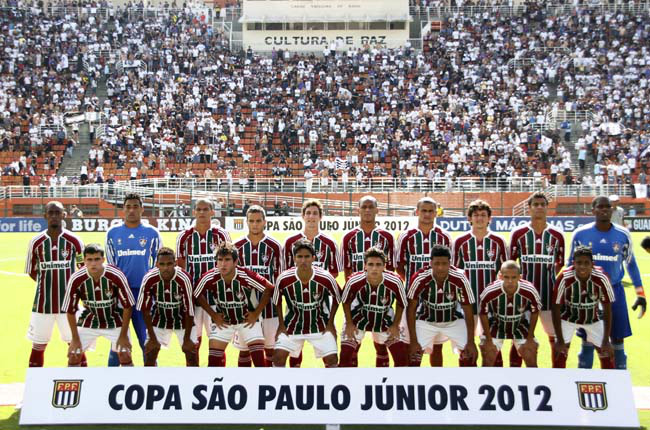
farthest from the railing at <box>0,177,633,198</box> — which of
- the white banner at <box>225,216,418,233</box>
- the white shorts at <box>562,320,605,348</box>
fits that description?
the white shorts at <box>562,320,605,348</box>

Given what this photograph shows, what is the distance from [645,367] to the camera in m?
8.55

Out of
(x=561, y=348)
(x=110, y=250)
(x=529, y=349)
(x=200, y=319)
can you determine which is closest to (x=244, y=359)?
(x=200, y=319)

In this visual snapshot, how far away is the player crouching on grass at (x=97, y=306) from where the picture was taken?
6984mm

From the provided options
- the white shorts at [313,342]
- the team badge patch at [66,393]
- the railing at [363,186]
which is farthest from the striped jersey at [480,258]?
the railing at [363,186]

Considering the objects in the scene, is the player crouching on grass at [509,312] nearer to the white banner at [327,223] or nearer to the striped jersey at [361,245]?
the striped jersey at [361,245]

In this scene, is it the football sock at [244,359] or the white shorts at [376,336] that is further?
the football sock at [244,359]

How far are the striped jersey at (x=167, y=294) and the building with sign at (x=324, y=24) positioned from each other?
41275 millimetres

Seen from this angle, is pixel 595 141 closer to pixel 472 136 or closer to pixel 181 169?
pixel 472 136

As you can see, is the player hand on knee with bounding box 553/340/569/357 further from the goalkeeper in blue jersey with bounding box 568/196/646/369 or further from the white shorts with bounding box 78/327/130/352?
the white shorts with bounding box 78/327/130/352

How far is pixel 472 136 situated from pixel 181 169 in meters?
13.3

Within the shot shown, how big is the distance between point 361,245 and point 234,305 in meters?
1.76

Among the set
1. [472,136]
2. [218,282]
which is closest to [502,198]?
[472,136]

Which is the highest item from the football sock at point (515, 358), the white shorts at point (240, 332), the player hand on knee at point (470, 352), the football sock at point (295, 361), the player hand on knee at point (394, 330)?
the player hand on knee at point (394, 330)

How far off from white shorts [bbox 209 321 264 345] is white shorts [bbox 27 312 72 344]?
1.39 metres
